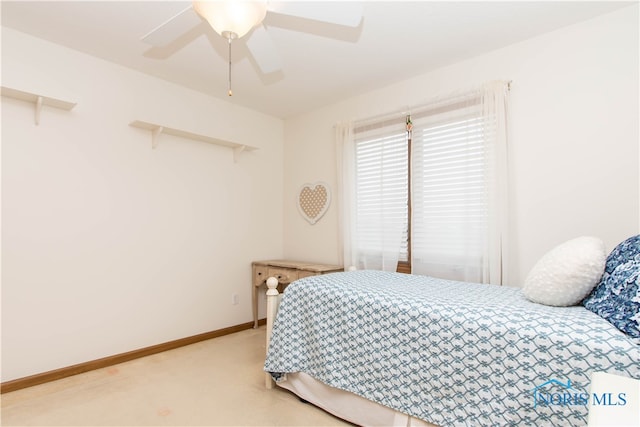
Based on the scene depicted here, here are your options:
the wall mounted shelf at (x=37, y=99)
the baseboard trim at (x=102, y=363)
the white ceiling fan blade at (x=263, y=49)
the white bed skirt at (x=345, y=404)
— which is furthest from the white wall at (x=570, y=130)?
the baseboard trim at (x=102, y=363)

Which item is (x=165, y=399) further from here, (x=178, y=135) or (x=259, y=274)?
(x=178, y=135)

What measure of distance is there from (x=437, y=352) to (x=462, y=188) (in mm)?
1418

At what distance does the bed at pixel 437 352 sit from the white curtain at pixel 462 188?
15.5 inches

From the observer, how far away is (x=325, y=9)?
144cm

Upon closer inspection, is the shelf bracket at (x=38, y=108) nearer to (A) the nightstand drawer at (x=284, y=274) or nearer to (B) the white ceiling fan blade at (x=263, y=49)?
(B) the white ceiling fan blade at (x=263, y=49)

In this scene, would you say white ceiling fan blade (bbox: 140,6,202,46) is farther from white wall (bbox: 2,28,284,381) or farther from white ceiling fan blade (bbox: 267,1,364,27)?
white wall (bbox: 2,28,284,381)

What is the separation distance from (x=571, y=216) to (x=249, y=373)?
2.39 m

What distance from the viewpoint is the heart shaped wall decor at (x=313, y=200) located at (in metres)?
3.51

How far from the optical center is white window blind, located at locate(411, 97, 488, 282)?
95.9 inches

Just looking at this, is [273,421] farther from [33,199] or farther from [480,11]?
[480,11]

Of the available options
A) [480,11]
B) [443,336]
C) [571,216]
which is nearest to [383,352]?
[443,336]

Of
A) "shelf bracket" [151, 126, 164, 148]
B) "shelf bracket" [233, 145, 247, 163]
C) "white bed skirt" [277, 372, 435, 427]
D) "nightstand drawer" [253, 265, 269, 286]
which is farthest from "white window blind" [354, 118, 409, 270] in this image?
"shelf bracket" [151, 126, 164, 148]

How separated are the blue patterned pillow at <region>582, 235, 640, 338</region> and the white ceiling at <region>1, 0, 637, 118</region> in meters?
1.50

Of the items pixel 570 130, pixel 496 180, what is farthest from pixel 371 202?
pixel 570 130
